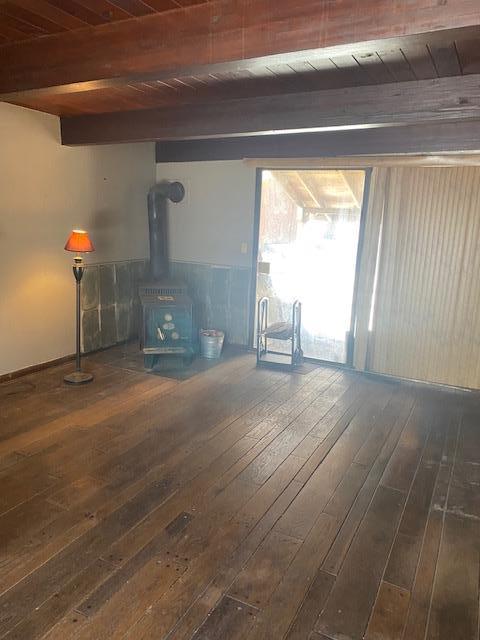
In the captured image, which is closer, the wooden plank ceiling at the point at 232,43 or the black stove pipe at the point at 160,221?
the wooden plank ceiling at the point at 232,43

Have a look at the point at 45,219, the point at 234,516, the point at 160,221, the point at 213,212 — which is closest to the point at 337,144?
the point at 213,212

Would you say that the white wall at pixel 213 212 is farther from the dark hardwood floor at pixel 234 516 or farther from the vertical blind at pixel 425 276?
the dark hardwood floor at pixel 234 516

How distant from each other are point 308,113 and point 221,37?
107 cm

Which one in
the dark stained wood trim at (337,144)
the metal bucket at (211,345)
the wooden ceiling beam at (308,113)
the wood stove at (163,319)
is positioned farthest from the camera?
the metal bucket at (211,345)

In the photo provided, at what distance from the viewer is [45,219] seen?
4.15 metres

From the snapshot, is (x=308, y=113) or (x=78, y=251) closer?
(x=308, y=113)

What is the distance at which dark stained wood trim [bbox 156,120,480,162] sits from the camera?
11.6ft

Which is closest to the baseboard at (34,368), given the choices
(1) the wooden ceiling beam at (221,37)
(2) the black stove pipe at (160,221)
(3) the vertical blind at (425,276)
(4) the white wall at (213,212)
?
(2) the black stove pipe at (160,221)

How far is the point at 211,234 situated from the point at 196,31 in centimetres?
330

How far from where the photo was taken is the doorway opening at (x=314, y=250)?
4605mm

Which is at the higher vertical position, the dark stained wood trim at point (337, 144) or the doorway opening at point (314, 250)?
the dark stained wood trim at point (337, 144)

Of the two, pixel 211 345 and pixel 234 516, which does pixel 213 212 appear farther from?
pixel 234 516

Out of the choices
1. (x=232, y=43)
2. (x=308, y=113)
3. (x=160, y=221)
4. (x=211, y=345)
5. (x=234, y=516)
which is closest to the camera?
(x=232, y=43)

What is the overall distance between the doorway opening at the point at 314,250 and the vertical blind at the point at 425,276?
0.75 ft
